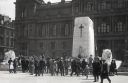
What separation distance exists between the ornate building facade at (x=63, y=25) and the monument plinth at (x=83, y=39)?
3058 cm

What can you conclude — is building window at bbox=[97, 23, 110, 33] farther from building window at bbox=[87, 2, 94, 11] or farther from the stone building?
the stone building

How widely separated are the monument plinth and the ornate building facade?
100ft

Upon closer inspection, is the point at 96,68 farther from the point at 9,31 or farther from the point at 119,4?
the point at 9,31

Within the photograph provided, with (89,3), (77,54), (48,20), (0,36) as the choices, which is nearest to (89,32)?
(77,54)

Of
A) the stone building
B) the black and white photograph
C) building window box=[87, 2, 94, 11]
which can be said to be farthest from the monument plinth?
the stone building

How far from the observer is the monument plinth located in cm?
3241

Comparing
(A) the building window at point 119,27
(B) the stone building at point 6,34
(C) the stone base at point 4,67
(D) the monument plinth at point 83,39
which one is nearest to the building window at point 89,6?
(A) the building window at point 119,27

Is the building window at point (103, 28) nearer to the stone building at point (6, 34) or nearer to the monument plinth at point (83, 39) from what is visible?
the stone building at point (6, 34)

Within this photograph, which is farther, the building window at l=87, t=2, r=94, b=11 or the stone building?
the stone building

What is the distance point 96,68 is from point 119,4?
47013mm

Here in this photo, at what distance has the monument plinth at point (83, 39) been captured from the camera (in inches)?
1276

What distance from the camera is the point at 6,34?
8938 cm

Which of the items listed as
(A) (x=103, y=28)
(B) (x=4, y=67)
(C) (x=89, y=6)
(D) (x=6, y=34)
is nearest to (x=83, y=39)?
(B) (x=4, y=67)

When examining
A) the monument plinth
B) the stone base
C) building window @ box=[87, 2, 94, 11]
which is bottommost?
the stone base
